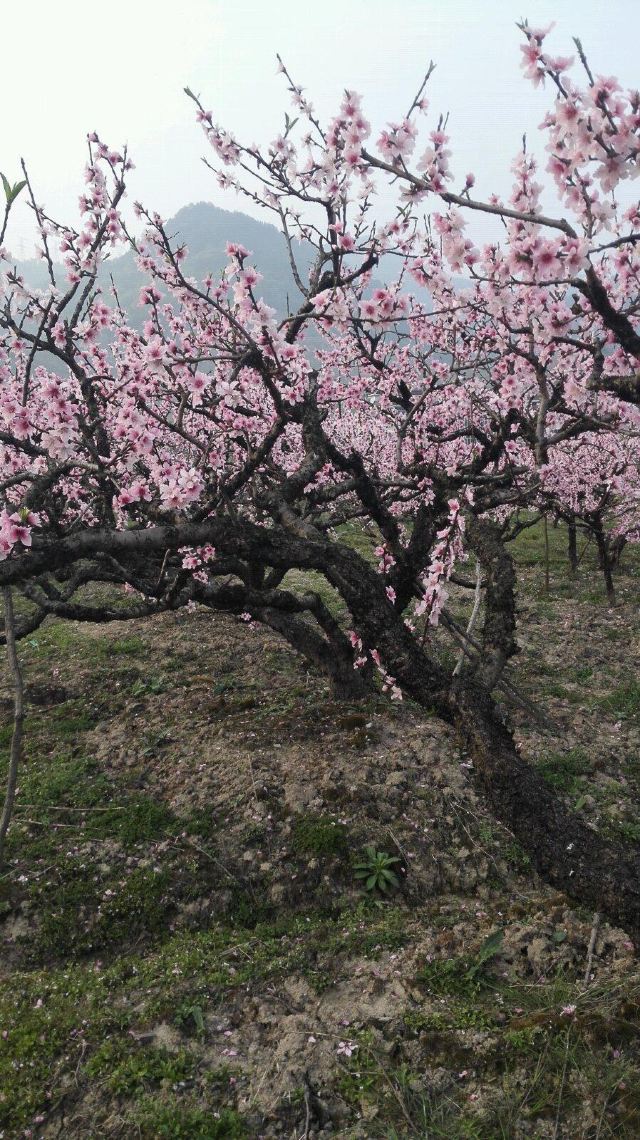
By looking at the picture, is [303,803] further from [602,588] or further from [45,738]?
[602,588]

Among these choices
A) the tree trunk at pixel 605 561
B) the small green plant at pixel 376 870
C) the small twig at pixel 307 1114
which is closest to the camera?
the small twig at pixel 307 1114

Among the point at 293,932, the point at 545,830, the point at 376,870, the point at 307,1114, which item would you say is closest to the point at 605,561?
the point at 376,870

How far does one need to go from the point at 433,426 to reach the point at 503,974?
839cm

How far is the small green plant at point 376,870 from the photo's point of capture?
197 inches

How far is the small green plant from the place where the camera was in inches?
197

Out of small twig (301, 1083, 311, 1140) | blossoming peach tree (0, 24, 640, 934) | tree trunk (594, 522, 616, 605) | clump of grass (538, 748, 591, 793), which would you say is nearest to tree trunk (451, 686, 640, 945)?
blossoming peach tree (0, 24, 640, 934)

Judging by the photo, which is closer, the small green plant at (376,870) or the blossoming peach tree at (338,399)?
the blossoming peach tree at (338,399)

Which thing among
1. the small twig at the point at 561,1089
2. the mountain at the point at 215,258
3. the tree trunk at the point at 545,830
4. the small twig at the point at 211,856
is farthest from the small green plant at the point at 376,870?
the mountain at the point at 215,258

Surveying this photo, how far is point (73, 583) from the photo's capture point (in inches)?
245

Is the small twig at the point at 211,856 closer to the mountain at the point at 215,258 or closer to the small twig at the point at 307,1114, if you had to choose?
the small twig at the point at 307,1114

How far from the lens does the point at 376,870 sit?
5.11 metres

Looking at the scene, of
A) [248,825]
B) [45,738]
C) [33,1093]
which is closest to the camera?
[33,1093]

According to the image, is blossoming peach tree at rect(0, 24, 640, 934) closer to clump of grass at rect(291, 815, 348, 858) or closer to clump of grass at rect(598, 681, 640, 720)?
clump of grass at rect(291, 815, 348, 858)

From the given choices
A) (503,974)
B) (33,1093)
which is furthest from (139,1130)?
(503,974)
